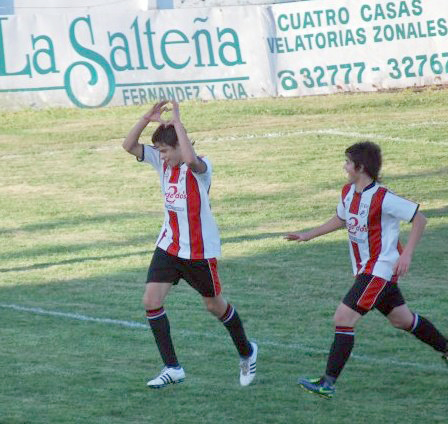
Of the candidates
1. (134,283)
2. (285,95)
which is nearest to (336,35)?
(285,95)

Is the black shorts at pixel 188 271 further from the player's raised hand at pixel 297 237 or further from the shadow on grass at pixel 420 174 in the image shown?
the shadow on grass at pixel 420 174

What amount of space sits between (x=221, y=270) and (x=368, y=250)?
4480 millimetres

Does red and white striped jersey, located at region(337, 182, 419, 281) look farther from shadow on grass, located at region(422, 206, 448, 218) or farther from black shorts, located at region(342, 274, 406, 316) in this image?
shadow on grass, located at region(422, 206, 448, 218)

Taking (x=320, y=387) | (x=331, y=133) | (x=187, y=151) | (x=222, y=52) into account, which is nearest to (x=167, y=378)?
(x=320, y=387)

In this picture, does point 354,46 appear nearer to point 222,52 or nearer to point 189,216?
point 222,52

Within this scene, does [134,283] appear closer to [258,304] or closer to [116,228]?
[258,304]

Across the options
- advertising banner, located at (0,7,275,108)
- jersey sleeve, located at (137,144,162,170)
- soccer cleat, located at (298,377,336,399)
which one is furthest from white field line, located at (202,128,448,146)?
soccer cleat, located at (298,377,336,399)

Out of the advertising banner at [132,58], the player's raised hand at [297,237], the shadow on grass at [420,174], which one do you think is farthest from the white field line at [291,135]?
the player's raised hand at [297,237]

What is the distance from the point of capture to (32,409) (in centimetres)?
738

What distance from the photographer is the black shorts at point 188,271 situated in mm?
7965

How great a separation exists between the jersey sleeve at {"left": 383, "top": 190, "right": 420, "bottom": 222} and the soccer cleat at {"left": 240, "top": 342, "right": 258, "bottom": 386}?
1334mm

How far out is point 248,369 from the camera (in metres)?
7.97

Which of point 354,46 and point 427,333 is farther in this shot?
point 354,46

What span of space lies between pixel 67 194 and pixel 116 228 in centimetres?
262
